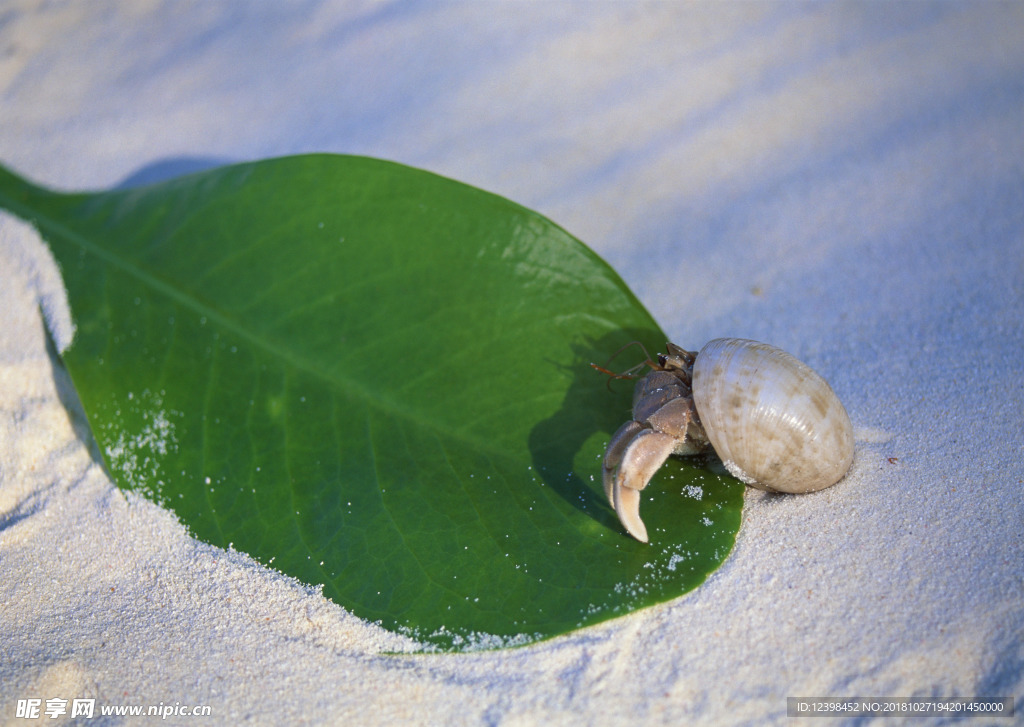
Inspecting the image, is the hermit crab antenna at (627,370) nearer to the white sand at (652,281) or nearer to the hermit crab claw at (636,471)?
the hermit crab claw at (636,471)

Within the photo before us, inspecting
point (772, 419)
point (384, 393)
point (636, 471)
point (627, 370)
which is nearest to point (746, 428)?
point (772, 419)

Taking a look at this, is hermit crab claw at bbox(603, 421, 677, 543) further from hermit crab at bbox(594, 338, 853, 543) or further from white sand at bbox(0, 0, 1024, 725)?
white sand at bbox(0, 0, 1024, 725)

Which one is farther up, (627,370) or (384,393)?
(384,393)

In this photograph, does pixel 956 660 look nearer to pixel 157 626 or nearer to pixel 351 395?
pixel 351 395

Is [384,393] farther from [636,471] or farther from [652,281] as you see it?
[652,281]

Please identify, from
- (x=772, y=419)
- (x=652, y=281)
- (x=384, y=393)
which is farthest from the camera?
Answer: (x=652, y=281)

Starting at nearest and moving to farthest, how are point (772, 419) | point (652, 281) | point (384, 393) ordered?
point (772, 419)
point (384, 393)
point (652, 281)

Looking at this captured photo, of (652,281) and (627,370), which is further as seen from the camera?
(652,281)

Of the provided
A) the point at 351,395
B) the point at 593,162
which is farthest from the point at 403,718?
the point at 593,162
